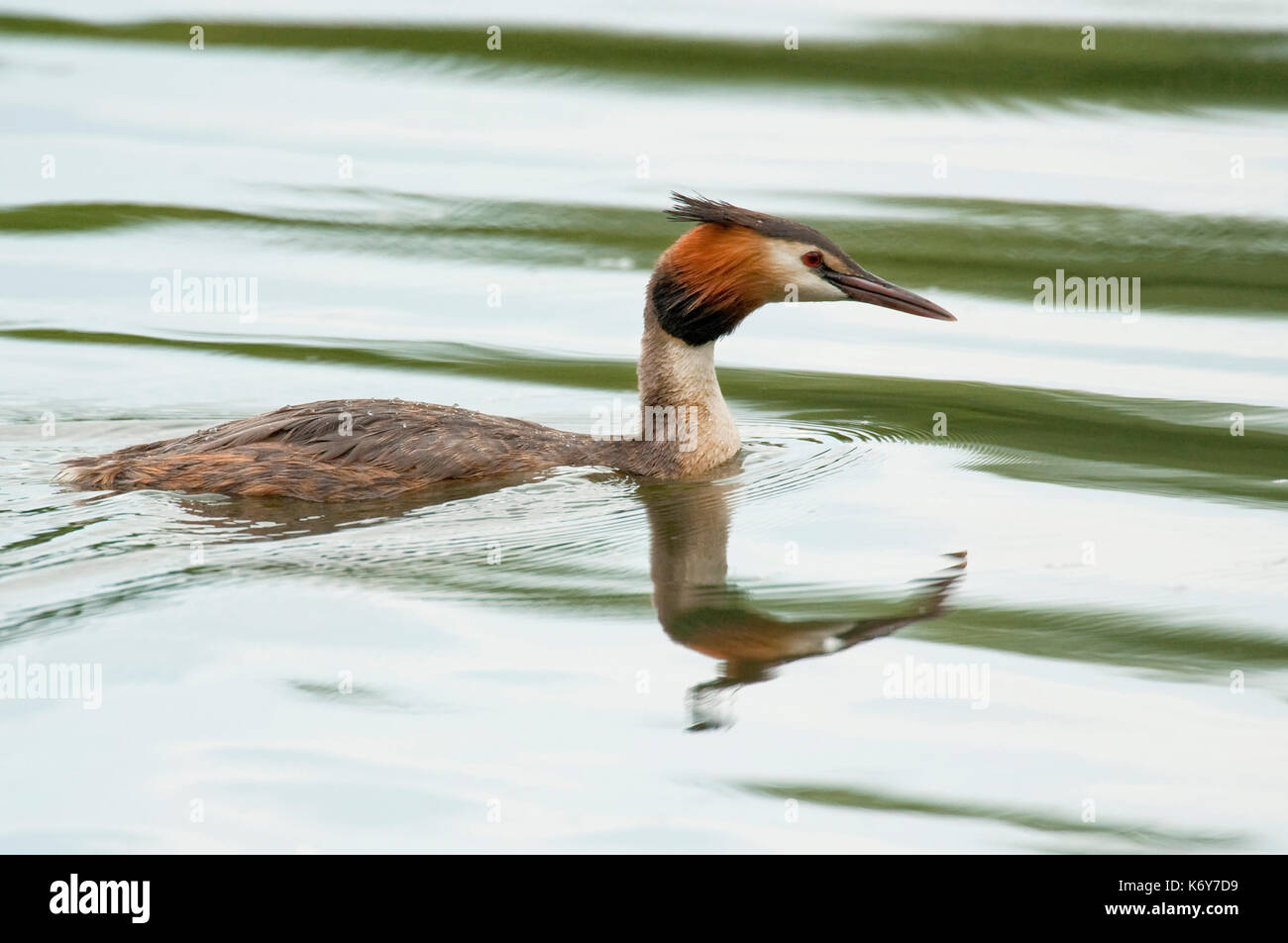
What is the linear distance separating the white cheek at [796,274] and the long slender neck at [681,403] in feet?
1.84

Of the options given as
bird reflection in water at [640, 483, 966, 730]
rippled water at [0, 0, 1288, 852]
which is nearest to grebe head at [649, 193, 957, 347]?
rippled water at [0, 0, 1288, 852]

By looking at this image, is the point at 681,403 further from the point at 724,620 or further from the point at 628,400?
the point at 724,620

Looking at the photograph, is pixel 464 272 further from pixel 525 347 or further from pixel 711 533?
pixel 711 533

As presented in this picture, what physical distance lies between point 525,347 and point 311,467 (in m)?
3.20

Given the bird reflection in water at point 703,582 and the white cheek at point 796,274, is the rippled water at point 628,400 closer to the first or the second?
the bird reflection in water at point 703,582

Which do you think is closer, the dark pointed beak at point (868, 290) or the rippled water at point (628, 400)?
the rippled water at point (628, 400)

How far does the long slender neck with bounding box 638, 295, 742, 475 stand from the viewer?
9.62 metres

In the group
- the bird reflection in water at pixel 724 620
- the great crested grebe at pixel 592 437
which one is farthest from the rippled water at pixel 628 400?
the great crested grebe at pixel 592 437

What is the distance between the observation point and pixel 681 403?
31.7ft

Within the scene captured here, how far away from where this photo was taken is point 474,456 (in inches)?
358

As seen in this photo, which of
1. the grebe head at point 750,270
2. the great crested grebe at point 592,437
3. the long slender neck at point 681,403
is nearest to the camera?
the great crested grebe at point 592,437

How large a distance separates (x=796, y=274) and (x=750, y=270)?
233 mm

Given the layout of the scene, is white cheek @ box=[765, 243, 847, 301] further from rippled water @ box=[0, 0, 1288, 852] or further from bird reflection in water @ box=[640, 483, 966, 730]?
bird reflection in water @ box=[640, 483, 966, 730]

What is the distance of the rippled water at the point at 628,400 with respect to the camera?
6215mm
